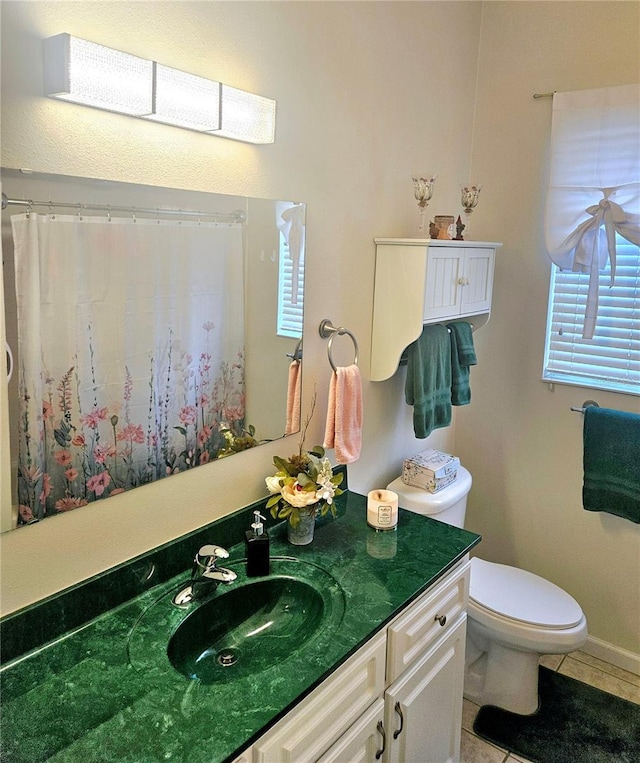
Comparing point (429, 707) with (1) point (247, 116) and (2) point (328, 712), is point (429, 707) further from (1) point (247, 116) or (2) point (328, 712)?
(1) point (247, 116)

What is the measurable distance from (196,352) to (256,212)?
401 millimetres

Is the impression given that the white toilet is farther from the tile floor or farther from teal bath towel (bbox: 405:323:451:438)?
teal bath towel (bbox: 405:323:451:438)

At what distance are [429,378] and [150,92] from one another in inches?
51.6

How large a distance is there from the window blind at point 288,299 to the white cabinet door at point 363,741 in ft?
3.24

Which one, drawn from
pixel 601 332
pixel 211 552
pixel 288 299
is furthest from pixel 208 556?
pixel 601 332

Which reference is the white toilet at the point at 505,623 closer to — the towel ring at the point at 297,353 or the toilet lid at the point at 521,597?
the toilet lid at the point at 521,597

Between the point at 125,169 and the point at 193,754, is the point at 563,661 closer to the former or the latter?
the point at 193,754

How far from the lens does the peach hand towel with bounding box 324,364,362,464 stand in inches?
74.2

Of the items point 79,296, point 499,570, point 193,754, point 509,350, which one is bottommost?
point 499,570

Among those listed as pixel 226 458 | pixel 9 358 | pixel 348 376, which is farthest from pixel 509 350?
pixel 9 358

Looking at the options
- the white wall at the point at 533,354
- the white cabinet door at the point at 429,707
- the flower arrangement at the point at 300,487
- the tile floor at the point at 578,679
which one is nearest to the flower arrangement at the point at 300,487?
the flower arrangement at the point at 300,487

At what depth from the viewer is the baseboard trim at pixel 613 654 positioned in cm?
254

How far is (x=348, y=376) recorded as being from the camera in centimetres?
189

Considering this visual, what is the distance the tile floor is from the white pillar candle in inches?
36.6
